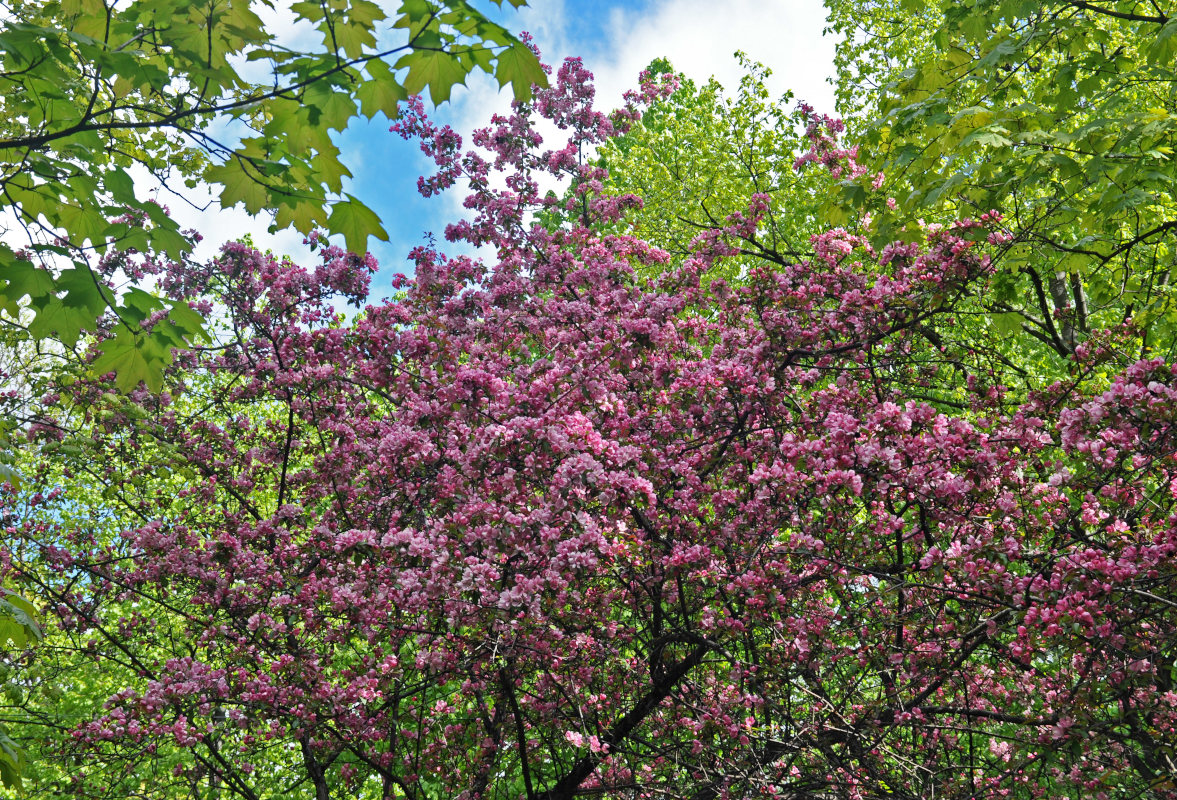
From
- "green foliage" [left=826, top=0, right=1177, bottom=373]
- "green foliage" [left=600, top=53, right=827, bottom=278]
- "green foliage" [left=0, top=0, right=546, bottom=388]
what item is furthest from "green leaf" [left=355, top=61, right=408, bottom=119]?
"green foliage" [left=600, top=53, right=827, bottom=278]

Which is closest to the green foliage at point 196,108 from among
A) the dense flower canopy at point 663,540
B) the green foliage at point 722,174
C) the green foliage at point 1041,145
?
the dense flower canopy at point 663,540

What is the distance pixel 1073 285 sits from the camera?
10070 mm

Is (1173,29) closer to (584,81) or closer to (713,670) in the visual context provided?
(713,670)

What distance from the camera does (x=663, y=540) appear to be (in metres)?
6.14

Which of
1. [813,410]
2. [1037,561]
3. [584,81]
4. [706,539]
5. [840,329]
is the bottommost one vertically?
[1037,561]

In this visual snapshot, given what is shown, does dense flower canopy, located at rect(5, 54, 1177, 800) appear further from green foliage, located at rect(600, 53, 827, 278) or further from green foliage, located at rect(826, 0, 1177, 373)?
green foliage, located at rect(600, 53, 827, 278)

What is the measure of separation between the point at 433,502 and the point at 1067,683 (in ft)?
15.7

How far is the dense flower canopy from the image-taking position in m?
4.83

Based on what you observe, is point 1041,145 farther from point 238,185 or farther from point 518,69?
point 238,185

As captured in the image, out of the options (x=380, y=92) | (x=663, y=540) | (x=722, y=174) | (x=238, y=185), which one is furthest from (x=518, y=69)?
(x=722, y=174)

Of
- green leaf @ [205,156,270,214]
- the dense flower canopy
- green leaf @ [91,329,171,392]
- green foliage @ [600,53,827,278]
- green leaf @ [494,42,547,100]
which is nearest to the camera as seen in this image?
green leaf @ [494,42,547,100]

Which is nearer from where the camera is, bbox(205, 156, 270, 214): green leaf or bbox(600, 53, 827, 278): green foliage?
bbox(205, 156, 270, 214): green leaf

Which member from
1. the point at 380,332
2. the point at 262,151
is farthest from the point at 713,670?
the point at 262,151

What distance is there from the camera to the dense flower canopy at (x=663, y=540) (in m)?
4.83
